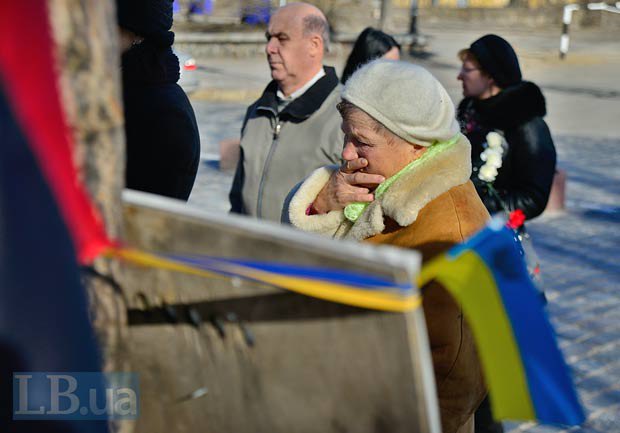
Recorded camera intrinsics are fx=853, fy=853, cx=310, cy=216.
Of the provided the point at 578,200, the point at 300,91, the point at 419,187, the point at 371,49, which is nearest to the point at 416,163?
the point at 419,187

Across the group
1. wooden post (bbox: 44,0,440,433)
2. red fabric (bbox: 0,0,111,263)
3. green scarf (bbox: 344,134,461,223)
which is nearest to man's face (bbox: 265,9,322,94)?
green scarf (bbox: 344,134,461,223)


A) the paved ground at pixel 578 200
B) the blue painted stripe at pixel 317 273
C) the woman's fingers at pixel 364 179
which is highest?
the blue painted stripe at pixel 317 273

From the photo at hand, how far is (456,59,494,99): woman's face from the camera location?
4.21 m

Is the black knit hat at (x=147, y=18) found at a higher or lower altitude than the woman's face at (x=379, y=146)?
higher

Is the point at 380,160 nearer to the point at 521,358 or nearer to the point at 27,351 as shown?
the point at 521,358

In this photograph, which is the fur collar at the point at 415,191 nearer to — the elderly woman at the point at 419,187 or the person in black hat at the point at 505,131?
the elderly woman at the point at 419,187

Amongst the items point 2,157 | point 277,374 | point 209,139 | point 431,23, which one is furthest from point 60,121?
point 431,23

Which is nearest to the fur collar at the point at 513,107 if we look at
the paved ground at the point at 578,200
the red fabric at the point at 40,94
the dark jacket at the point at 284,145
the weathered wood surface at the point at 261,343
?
the dark jacket at the point at 284,145

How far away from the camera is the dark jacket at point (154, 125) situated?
2.47 meters

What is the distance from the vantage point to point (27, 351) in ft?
3.74

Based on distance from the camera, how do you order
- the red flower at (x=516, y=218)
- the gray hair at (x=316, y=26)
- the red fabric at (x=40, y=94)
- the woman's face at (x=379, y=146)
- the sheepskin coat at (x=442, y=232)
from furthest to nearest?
the gray hair at (x=316, y=26) → the red flower at (x=516, y=218) → the woman's face at (x=379, y=146) → the sheepskin coat at (x=442, y=232) → the red fabric at (x=40, y=94)

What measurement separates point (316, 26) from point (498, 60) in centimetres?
90

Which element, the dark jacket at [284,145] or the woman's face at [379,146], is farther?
the dark jacket at [284,145]

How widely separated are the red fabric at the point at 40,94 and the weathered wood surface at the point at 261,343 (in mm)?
153
